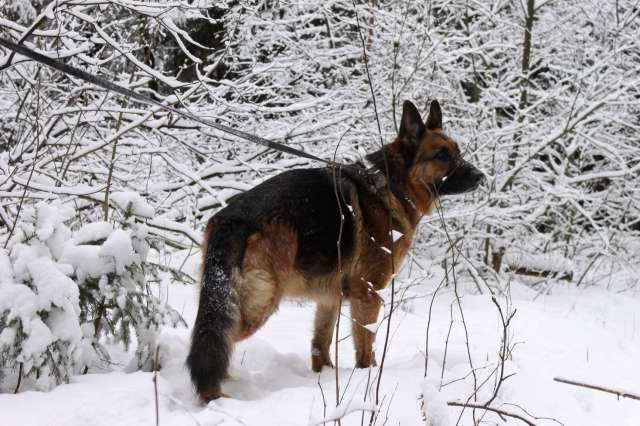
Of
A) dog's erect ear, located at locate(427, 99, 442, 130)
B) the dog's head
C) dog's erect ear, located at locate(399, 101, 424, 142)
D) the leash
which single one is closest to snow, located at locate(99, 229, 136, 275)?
→ the leash

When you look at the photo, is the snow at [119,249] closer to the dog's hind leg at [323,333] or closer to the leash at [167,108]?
the leash at [167,108]

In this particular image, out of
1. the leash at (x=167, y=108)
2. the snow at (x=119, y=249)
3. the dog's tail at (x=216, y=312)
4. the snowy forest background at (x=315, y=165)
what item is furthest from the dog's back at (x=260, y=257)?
the snow at (x=119, y=249)

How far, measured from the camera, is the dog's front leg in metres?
3.89

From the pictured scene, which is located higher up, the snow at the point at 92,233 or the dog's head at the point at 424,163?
the dog's head at the point at 424,163

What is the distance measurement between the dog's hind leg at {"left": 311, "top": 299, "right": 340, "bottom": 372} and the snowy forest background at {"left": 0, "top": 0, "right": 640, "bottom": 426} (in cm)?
28

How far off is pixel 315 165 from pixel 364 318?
124 inches

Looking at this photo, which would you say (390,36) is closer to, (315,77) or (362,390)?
(315,77)

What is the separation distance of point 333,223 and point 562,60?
6788 millimetres

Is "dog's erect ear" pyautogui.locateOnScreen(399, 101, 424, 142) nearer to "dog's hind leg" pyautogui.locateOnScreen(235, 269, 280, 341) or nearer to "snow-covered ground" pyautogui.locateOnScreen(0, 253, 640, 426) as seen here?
"snow-covered ground" pyautogui.locateOnScreen(0, 253, 640, 426)

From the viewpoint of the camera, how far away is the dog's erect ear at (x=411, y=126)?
4.29 meters

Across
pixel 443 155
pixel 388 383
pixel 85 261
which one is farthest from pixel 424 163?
pixel 85 261

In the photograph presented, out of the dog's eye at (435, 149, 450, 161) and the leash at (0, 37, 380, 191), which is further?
the dog's eye at (435, 149, 450, 161)

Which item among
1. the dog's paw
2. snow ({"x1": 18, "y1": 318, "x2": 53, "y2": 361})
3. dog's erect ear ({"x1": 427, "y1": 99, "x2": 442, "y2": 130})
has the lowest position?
the dog's paw

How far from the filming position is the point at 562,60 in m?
8.90
